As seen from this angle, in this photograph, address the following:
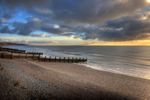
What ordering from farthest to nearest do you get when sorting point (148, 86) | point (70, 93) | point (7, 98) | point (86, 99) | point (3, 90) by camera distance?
point (148, 86)
point (70, 93)
point (86, 99)
point (3, 90)
point (7, 98)

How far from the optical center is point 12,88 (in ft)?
45.9

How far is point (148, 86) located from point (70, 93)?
1445 cm

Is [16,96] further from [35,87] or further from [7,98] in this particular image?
[35,87]

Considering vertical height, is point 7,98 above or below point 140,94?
above

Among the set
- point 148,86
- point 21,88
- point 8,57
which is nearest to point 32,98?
point 21,88

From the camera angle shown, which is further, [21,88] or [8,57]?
[8,57]

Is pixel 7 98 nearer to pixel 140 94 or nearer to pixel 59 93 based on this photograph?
pixel 59 93

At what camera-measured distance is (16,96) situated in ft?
41.0

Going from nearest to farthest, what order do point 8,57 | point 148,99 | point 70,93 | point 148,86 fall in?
point 70,93 → point 148,99 → point 148,86 → point 8,57

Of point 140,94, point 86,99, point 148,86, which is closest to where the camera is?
point 86,99

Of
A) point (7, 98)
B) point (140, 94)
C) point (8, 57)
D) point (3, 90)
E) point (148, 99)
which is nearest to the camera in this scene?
point (7, 98)

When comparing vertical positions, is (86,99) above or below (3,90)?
below

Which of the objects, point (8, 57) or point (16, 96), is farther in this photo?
point (8, 57)

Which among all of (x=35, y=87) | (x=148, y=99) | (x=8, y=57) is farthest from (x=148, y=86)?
(x=8, y=57)
